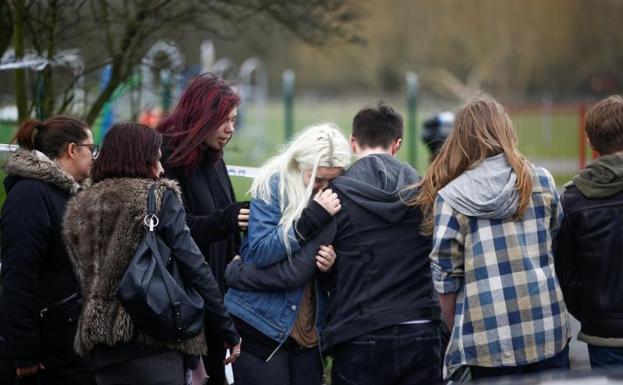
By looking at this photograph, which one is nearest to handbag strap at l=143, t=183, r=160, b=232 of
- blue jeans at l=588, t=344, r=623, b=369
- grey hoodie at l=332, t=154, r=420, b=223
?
grey hoodie at l=332, t=154, r=420, b=223

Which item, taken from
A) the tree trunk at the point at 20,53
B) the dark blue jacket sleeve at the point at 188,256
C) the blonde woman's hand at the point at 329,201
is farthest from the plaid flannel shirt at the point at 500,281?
the tree trunk at the point at 20,53

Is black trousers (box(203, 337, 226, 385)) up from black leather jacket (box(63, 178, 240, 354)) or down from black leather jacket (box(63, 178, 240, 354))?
down

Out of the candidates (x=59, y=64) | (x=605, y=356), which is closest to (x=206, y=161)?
(x=605, y=356)

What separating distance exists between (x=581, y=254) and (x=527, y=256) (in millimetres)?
408

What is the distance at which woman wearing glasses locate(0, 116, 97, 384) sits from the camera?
4.04 meters

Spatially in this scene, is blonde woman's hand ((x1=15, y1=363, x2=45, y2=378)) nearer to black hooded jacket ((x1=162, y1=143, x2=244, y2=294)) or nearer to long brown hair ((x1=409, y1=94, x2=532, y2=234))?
black hooded jacket ((x1=162, y1=143, x2=244, y2=294))

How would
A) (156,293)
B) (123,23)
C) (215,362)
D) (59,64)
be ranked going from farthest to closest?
(123,23)
(59,64)
(215,362)
(156,293)

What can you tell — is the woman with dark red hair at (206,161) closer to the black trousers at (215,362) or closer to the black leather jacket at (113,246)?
the black trousers at (215,362)

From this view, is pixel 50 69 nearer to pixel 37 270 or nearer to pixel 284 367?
pixel 37 270

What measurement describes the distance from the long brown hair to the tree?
12.4ft

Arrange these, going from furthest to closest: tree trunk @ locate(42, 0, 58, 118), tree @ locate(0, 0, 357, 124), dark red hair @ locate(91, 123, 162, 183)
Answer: tree @ locate(0, 0, 357, 124), tree trunk @ locate(42, 0, 58, 118), dark red hair @ locate(91, 123, 162, 183)

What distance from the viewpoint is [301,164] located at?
13.3 ft

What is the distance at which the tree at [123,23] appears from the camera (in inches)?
274

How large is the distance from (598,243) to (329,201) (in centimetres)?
114
